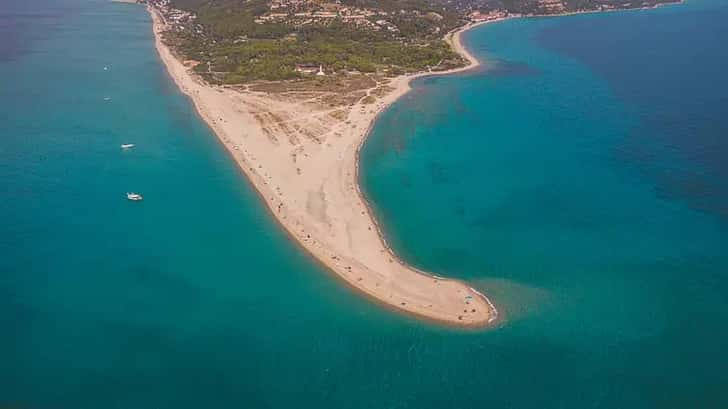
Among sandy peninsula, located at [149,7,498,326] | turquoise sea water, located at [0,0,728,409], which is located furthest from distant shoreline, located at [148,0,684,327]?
turquoise sea water, located at [0,0,728,409]

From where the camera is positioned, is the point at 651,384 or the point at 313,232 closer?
the point at 651,384

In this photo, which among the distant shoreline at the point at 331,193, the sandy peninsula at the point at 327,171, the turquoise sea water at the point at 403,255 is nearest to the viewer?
the turquoise sea water at the point at 403,255

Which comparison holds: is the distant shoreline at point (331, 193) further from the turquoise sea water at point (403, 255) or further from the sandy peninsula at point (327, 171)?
the turquoise sea water at point (403, 255)

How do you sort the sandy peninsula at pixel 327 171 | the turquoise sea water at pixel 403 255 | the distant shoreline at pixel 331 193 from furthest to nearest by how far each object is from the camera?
the sandy peninsula at pixel 327 171
the distant shoreline at pixel 331 193
the turquoise sea water at pixel 403 255

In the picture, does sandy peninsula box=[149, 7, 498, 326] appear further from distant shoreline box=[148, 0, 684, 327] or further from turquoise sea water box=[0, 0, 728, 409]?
turquoise sea water box=[0, 0, 728, 409]

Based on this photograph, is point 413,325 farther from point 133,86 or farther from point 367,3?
point 367,3

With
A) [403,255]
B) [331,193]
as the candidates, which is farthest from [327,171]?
[403,255]

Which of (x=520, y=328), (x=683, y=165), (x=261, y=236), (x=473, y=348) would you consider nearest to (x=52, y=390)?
(x=261, y=236)

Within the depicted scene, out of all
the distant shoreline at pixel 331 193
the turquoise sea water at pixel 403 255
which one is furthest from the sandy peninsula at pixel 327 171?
the turquoise sea water at pixel 403 255
